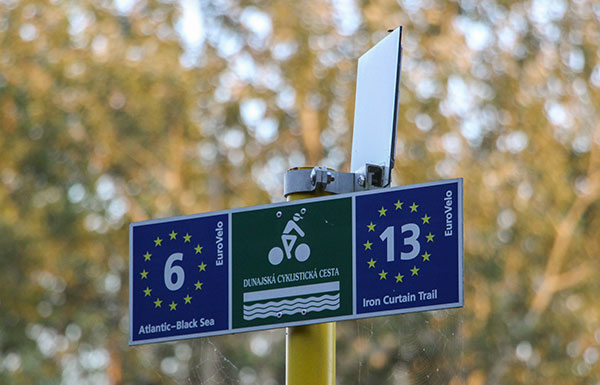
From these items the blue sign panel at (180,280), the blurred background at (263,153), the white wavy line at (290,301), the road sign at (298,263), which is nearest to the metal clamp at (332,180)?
the road sign at (298,263)

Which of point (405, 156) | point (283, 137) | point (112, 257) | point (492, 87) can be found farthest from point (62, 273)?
point (492, 87)

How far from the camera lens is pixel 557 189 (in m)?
19.8

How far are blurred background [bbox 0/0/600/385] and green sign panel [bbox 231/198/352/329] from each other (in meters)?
13.7

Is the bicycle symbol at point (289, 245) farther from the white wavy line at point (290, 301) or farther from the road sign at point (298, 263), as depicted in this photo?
the white wavy line at point (290, 301)

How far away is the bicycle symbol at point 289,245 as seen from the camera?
174 inches

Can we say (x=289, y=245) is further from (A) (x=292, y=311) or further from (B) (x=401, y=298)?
(B) (x=401, y=298)

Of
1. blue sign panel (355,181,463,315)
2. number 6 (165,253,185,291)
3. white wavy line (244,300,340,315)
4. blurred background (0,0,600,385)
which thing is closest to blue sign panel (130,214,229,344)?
number 6 (165,253,185,291)

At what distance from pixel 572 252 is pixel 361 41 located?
499cm

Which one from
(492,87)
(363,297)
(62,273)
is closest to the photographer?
(363,297)

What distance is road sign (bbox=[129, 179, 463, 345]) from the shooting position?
4.18m

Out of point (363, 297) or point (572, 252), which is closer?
point (363, 297)

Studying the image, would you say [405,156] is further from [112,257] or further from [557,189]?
[112,257]

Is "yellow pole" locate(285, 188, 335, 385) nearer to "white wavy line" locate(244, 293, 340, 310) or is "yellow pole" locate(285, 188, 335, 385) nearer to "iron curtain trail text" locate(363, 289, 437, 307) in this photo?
"white wavy line" locate(244, 293, 340, 310)

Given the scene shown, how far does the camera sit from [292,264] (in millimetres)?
4434
